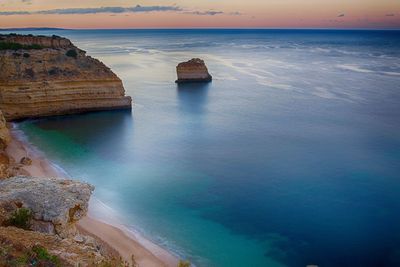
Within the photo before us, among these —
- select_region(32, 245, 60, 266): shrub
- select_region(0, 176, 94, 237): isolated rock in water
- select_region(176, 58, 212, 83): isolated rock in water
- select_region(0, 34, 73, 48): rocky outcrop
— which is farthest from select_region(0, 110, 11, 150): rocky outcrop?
select_region(176, 58, 212, 83): isolated rock in water

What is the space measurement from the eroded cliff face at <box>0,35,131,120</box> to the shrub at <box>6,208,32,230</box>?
3306 cm

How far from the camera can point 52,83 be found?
46.1m

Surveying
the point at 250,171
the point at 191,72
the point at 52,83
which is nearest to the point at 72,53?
the point at 52,83

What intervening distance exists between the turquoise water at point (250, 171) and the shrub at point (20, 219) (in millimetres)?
8039

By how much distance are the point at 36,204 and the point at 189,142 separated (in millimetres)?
25692

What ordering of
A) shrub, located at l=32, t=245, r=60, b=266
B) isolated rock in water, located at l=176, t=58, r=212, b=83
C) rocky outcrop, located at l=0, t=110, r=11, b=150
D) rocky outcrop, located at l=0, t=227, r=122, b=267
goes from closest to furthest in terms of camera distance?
rocky outcrop, located at l=0, t=227, r=122, b=267 < shrub, located at l=32, t=245, r=60, b=266 < rocky outcrop, located at l=0, t=110, r=11, b=150 < isolated rock in water, located at l=176, t=58, r=212, b=83

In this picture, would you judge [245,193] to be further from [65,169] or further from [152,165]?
[65,169]

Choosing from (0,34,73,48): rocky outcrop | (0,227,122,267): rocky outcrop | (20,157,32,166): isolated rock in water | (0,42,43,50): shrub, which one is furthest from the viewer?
(0,34,73,48): rocky outcrop

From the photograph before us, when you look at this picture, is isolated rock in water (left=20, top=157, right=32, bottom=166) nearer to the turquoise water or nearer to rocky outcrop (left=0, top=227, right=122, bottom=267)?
the turquoise water

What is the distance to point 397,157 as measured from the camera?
34875 millimetres

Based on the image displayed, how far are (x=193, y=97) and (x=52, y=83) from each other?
81.1ft

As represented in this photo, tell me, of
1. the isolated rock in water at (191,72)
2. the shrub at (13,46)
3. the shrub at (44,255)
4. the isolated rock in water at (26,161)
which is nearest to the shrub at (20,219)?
the shrub at (44,255)

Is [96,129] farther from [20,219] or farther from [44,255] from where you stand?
[44,255]

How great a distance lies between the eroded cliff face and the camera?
44.8 metres
